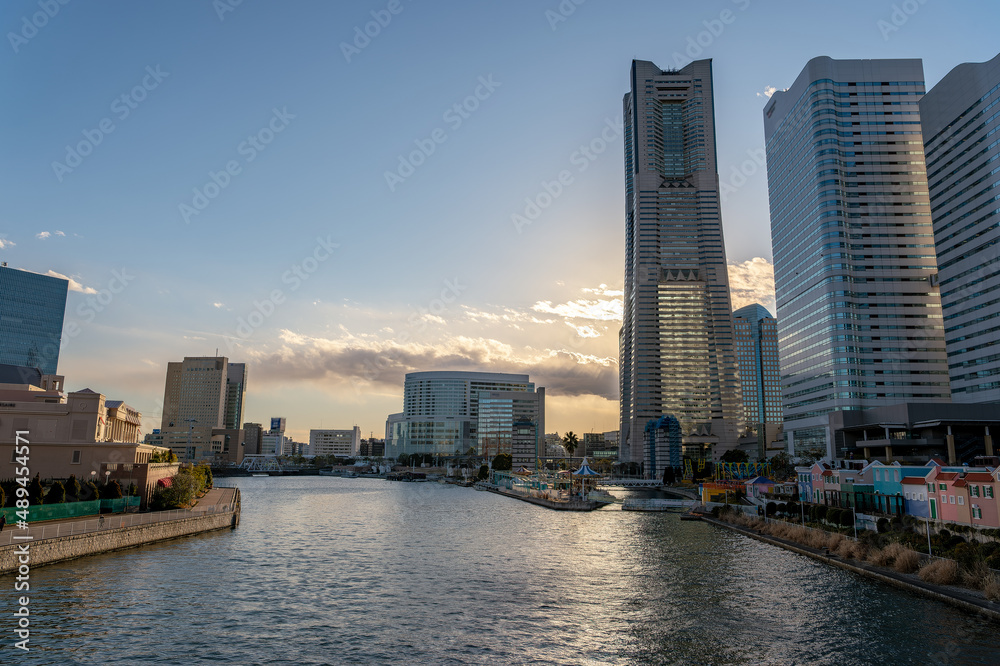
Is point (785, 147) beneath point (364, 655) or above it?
above

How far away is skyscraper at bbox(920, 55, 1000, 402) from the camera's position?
137625 millimetres

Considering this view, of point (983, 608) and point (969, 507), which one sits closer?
point (983, 608)

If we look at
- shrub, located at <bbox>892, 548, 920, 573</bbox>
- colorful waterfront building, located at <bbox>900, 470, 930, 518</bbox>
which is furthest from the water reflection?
colorful waterfront building, located at <bbox>900, 470, 930, 518</bbox>

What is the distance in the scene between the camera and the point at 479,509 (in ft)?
406

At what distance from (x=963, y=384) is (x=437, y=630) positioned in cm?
15707

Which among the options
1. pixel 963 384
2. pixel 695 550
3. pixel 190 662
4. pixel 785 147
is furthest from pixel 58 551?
pixel 785 147

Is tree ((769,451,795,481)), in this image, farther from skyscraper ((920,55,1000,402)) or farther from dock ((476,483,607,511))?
dock ((476,483,607,511))

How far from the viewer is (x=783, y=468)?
168m

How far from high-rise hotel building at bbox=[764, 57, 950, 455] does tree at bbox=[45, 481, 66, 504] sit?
157548 millimetres

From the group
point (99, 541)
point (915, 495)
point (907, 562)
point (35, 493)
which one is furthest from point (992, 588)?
point (35, 493)

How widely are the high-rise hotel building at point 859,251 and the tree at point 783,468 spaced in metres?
5.08

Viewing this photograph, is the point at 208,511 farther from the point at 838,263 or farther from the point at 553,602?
the point at 838,263

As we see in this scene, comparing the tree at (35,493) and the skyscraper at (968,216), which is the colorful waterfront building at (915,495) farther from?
the tree at (35,493)

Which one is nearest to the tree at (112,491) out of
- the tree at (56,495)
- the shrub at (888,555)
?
the tree at (56,495)
